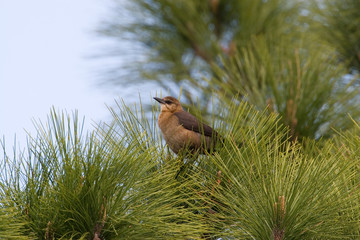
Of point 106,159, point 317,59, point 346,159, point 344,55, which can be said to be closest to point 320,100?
point 317,59

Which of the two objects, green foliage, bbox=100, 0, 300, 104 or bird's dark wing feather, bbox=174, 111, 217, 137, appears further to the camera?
green foliage, bbox=100, 0, 300, 104

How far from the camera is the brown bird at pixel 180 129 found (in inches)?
124

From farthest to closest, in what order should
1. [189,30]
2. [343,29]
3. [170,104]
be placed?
[189,30] < [343,29] < [170,104]

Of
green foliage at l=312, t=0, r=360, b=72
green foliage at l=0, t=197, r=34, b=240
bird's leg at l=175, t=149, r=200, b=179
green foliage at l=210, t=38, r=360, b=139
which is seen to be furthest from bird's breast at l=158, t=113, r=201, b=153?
green foliage at l=312, t=0, r=360, b=72

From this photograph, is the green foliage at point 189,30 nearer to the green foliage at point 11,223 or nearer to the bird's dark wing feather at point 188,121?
the bird's dark wing feather at point 188,121

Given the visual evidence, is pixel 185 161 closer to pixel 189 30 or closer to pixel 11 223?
pixel 11 223

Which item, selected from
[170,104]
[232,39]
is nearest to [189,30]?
[232,39]

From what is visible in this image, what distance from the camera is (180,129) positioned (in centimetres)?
379

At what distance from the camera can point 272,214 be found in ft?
7.68

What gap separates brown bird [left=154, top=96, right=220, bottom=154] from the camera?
315cm

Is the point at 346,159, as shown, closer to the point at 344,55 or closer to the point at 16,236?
the point at 16,236

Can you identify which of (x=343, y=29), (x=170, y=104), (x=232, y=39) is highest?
(x=232, y=39)

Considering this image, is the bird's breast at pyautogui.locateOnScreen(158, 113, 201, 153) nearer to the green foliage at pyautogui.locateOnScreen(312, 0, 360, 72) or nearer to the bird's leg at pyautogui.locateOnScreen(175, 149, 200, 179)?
the bird's leg at pyautogui.locateOnScreen(175, 149, 200, 179)

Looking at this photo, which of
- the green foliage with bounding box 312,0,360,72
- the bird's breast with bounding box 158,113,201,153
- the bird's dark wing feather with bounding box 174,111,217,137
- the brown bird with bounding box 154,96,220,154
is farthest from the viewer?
the green foliage with bounding box 312,0,360,72
